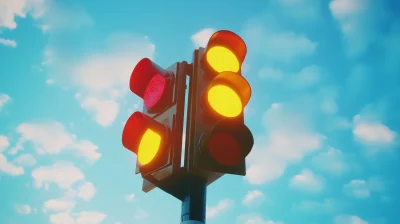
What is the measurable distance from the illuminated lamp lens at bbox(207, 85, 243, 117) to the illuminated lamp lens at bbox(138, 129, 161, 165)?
38cm

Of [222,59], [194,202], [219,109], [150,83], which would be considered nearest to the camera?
[194,202]

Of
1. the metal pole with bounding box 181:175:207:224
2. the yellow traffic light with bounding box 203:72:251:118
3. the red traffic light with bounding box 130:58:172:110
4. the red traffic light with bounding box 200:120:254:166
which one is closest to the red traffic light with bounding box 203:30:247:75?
the yellow traffic light with bounding box 203:72:251:118

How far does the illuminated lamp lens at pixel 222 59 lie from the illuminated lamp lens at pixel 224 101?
213 mm

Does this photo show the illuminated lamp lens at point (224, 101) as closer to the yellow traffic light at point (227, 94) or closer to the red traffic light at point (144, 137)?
the yellow traffic light at point (227, 94)

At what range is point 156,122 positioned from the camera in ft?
6.77

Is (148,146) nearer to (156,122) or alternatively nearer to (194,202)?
(156,122)

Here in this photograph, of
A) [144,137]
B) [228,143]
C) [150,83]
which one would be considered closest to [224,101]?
[228,143]

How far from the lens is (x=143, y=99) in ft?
8.38

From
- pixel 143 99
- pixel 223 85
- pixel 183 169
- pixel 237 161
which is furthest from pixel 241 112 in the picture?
pixel 143 99

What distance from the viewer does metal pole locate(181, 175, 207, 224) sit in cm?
182

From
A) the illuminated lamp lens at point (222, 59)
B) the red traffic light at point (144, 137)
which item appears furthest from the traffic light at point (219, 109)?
the red traffic light at point (144, 137)

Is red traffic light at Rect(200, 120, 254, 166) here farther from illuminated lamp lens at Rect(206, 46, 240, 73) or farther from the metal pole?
illuminated lamp lens at Rect(206, 46, 240, 73)

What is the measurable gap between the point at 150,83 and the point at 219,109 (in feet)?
2.22

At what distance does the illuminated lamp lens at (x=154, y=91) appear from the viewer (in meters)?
2.31
